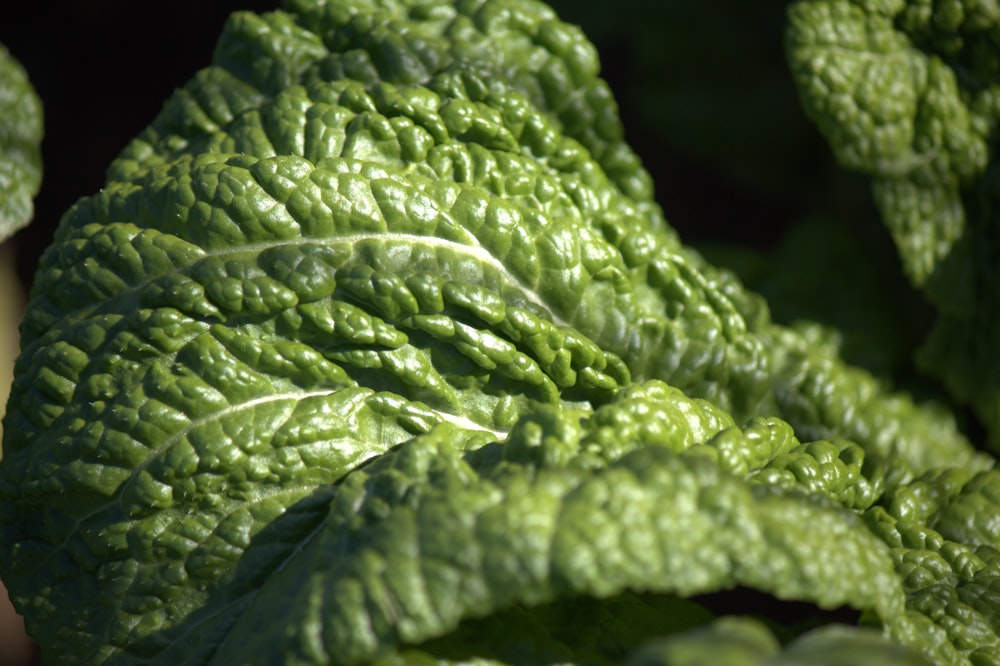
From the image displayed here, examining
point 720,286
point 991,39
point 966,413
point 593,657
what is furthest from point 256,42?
point 966,413

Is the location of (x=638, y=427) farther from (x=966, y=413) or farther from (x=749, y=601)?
(x=966, y=413)

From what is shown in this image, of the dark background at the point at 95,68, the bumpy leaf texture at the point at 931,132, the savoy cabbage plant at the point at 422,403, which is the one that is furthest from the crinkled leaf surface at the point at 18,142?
the bumpy leaf texture at the point at 931,132

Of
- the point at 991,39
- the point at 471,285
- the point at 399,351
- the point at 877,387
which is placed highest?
the point at 991,39

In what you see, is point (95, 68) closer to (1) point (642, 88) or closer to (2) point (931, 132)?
(1) point (642, 88)

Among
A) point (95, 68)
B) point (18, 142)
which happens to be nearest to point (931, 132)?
point (18, 142)

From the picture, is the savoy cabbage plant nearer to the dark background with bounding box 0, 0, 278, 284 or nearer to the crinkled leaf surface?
the crinkled leaf surface

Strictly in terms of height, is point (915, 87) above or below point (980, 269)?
above

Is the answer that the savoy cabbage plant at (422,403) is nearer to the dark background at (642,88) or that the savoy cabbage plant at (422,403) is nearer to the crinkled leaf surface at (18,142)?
the crinkled leaf surface at (18,142)
